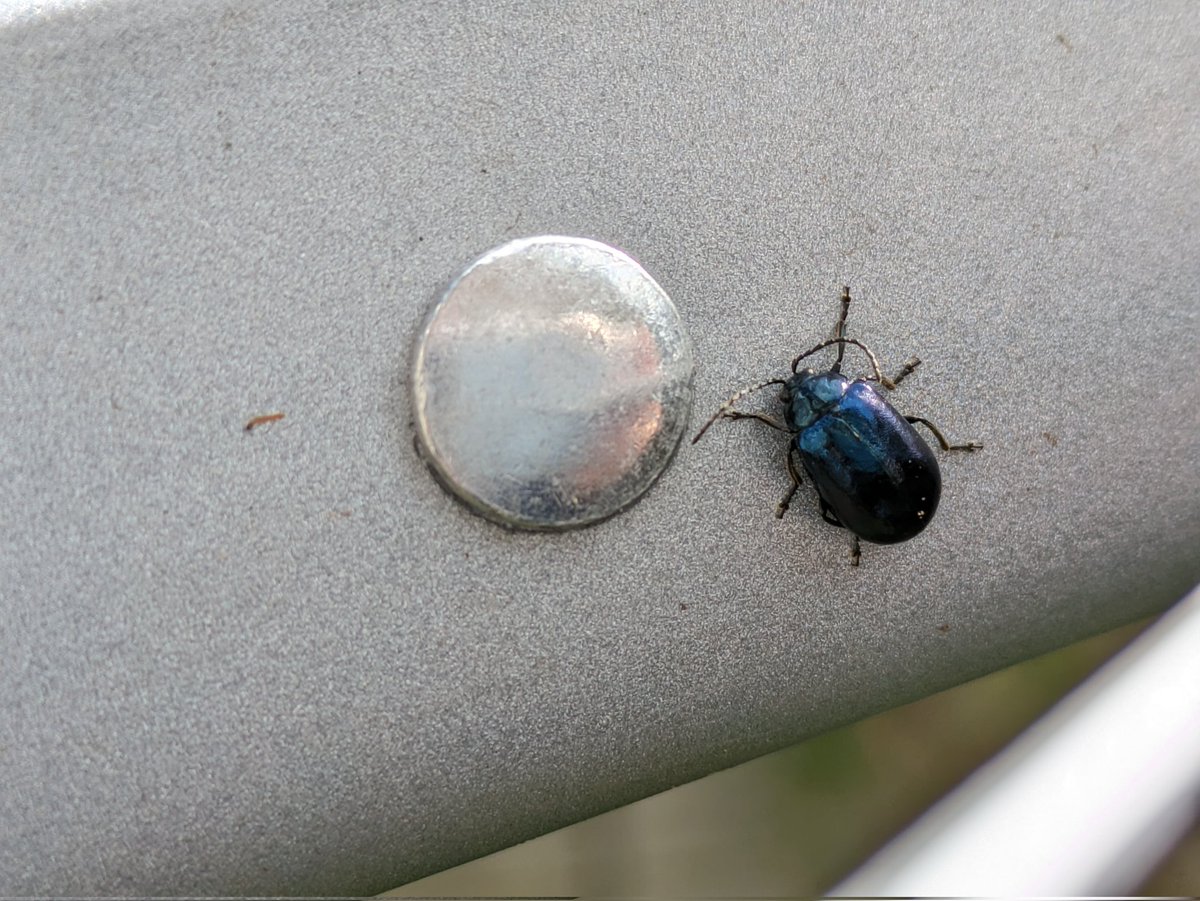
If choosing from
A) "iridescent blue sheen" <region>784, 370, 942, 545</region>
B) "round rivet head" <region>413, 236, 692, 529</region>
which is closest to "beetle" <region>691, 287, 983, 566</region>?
"iridescent blue sheen" <region>784, 370, 942, 545</region>

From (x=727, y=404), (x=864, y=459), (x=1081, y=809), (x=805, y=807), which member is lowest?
(x=1081, y=809)

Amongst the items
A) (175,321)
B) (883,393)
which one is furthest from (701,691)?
(175,321)

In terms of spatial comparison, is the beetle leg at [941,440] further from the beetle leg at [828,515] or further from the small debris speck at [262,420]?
the small debris speck at [262,420]

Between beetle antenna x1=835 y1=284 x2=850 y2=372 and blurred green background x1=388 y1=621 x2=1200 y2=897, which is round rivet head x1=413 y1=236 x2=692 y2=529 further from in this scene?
blurred green background x1=388 y1=621 x2=1200 y2=897

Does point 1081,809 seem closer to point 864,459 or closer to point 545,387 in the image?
point 864,459

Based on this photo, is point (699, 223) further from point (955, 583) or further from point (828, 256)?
point (955, 583)

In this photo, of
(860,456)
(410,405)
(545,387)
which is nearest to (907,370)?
(860,456)

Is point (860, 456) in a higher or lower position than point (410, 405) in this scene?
lower
